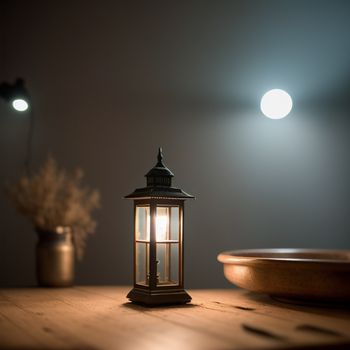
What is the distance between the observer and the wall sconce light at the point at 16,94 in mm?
2367

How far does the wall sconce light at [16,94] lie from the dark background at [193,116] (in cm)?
5

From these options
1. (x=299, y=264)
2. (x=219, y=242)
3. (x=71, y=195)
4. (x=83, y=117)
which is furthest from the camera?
(x=219, y=242)

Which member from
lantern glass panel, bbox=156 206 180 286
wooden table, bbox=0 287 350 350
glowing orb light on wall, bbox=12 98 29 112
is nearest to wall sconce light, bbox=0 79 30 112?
glowing orb light on wall, bbox=12 98 29 112

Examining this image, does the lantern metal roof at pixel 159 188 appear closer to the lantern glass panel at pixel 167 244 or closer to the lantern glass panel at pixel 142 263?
the lantern glass panel at pixel 167 244

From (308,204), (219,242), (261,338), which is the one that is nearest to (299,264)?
(261,338)

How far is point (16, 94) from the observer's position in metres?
2.38

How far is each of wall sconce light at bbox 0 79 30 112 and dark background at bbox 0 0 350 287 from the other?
5 cm

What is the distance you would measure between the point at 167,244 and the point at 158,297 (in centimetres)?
18

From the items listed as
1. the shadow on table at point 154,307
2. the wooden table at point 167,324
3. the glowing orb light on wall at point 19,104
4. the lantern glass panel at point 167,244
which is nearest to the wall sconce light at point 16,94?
the glowing orb light on wall at point 19,104

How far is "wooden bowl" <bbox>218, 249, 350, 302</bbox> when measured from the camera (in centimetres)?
154

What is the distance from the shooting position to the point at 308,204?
2793 mm

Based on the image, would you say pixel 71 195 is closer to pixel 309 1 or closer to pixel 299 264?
pixel 299 264

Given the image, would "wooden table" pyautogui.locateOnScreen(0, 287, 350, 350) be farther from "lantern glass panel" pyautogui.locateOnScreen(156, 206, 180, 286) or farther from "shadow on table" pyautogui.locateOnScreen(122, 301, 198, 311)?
"lantern glass panel" pyautogui.locateOnScreen(156, 206, 180, 286)

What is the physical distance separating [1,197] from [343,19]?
200cm
